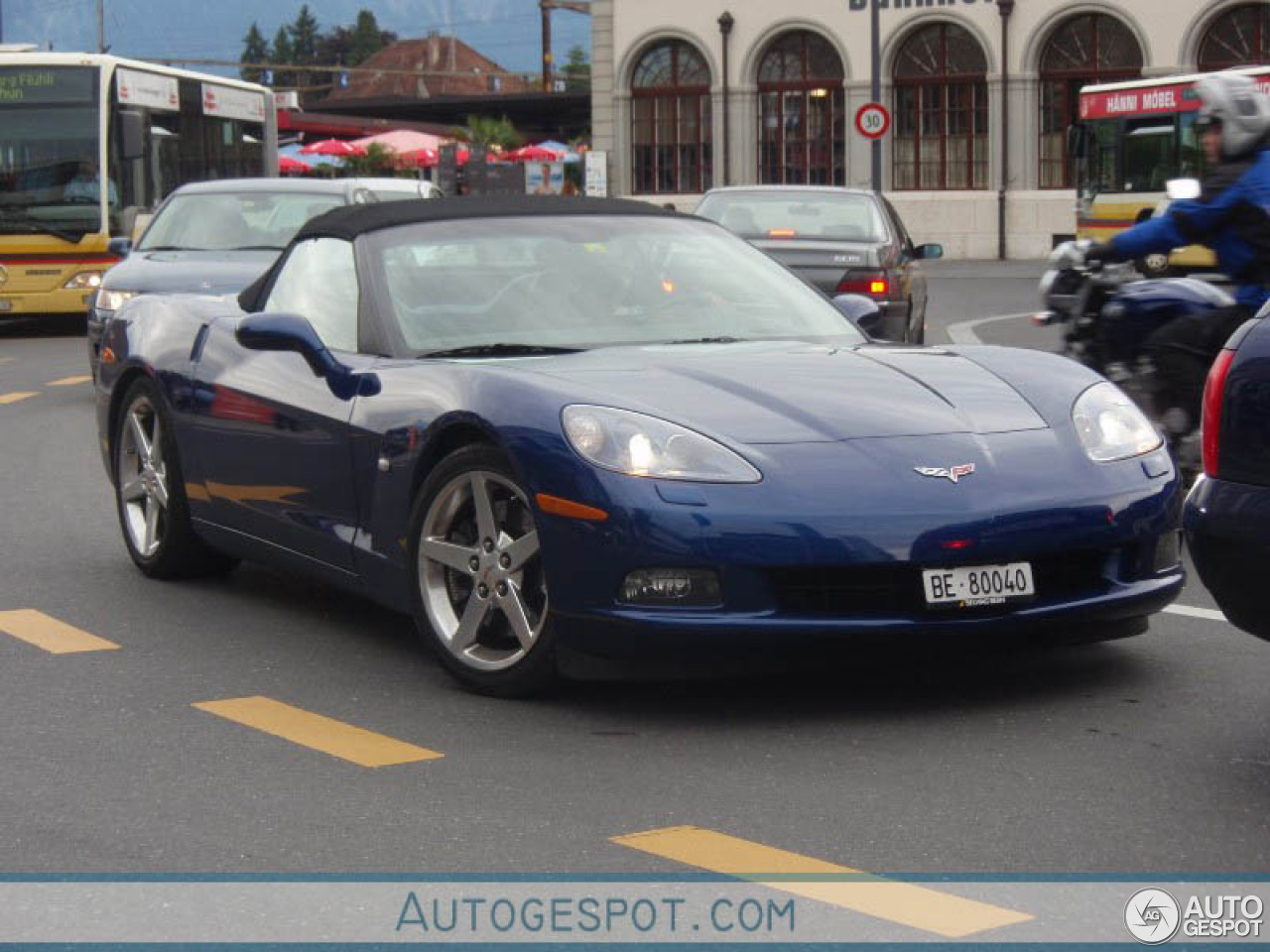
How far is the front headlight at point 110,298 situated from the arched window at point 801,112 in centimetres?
3484

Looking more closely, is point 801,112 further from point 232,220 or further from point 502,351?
point 502,351

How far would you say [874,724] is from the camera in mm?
5680

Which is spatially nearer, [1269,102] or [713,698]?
[713,698]

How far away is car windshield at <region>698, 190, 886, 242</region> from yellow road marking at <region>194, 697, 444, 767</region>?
11.4 metres

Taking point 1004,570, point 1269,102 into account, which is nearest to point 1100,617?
point 1004,570

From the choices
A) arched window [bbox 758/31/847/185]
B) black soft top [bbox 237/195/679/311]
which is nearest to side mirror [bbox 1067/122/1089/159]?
arched window [bbox 758/31/847/185]

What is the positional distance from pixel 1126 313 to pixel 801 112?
40727 mm

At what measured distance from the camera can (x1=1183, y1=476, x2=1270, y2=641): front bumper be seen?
16.0 feet

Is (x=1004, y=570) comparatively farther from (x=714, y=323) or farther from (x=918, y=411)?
(x=714, y=323)

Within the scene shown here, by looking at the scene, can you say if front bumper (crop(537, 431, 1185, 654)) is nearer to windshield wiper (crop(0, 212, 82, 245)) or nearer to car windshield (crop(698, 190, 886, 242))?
car windshield (crop(698, 190, 886, 242))

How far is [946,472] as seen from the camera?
5.75 metres

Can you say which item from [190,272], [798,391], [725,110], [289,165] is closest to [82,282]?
[190,272]

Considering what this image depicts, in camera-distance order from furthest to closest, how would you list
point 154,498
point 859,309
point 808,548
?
1. point 154,498
2. point 859,309
3. point 808,548

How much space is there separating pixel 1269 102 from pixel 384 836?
554cm
